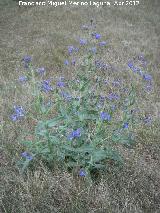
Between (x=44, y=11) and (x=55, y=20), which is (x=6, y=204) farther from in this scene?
(x=44, y=11)

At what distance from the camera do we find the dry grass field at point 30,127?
3.14 meters

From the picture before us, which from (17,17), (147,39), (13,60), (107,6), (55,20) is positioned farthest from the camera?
(107,6)

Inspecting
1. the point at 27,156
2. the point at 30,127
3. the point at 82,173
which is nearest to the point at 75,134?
the point at 82,173

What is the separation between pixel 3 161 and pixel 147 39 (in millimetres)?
8139

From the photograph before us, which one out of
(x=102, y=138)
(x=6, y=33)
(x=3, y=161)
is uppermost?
(x=102, y=138)

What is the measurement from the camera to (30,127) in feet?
15.4

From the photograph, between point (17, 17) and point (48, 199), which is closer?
point (48, 199)

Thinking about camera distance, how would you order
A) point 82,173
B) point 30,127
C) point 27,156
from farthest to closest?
point 30,127
point 27,156
point 82,173

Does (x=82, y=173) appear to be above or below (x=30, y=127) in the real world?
above

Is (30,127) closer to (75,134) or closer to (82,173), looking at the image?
(75,134)

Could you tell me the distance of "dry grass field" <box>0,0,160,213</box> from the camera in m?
3.14

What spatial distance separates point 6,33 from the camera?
1137 centimetres

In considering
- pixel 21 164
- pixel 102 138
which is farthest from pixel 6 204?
pixel 102 138

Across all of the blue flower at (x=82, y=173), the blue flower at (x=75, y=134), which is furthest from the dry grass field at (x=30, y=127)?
the blue flower at (x=75, y=134)
